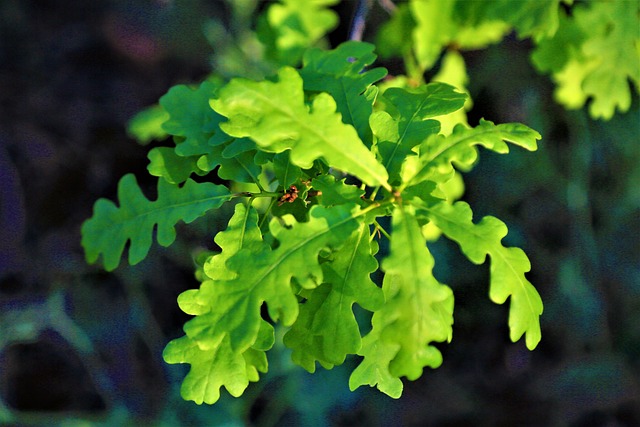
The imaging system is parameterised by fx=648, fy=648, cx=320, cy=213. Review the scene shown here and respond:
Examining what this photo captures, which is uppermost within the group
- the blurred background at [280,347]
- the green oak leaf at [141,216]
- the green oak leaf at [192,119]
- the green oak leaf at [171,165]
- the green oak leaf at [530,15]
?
the green oak leaf at [530,15]

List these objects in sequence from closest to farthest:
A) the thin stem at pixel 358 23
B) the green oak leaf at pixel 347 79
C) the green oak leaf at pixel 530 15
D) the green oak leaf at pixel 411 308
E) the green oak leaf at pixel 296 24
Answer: the green oak leaf at pixel 411 308 → the green oak leaf at pixel 347 79 → the green oak leaf at pixel 530 15 → the thin stem at pixel 358 23 → the green oak leaf at pixel 296 24

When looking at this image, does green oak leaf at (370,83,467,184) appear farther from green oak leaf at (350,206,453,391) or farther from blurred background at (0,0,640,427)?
blurred background at (0,0,640,427)

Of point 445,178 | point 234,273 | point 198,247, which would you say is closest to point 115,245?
point 234,273

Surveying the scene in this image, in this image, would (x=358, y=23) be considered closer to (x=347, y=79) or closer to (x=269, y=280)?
(x=347, y=79)

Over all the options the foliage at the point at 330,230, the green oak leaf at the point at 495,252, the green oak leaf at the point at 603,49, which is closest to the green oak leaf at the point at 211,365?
the foliage at the point at 330,230

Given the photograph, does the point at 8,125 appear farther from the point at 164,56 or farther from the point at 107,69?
the point at 164,56

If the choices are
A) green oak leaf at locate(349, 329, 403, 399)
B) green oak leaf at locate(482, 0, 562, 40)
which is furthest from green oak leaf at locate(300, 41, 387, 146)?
green oak leaf at locate(482, 0, 562, 40)

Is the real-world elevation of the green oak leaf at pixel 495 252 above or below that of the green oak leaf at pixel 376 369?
above

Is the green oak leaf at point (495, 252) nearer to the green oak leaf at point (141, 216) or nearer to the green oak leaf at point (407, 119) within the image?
the green oak leaf at point (407, 119)
